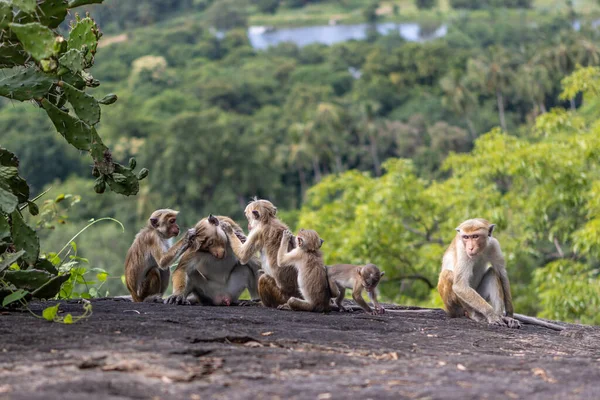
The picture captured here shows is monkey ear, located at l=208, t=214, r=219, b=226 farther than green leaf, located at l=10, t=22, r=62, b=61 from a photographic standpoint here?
Yes

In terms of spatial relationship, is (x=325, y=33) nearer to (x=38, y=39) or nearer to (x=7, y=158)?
(x=7, y=158)

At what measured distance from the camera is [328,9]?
187 metres

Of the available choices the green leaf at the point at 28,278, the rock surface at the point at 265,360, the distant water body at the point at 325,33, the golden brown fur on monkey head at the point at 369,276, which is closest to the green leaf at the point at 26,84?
the green leaf at the point at 28,278

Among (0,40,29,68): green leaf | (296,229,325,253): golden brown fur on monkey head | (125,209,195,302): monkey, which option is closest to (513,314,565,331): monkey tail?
(296,229,325,253): golden brown fur on monkey head

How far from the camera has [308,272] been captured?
Result: 8.72m

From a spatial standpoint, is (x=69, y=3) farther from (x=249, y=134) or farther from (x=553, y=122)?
(x=249, y=134)

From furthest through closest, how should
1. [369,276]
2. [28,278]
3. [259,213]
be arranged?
[259,213], [369,276], [28,278]

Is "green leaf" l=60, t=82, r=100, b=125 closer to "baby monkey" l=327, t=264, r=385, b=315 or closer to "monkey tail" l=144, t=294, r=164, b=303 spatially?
"monkey tail" l=144, t=294, r=164, b=303

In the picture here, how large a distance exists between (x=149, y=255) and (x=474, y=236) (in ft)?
10.5

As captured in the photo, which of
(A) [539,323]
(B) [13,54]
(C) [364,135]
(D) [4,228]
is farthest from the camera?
(C) [364,135]

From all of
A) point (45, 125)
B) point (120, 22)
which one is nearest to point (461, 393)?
point (45, 125)

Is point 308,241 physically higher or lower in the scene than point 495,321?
higher

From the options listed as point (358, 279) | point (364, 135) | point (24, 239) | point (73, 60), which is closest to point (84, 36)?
point (73, 60)

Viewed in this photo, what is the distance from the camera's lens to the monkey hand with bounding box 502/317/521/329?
888cm
